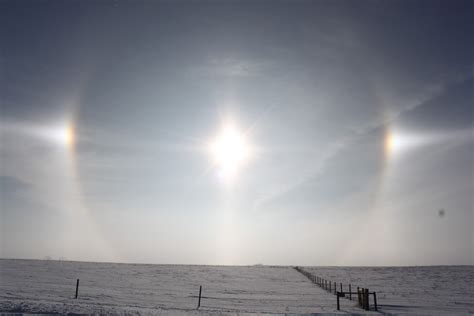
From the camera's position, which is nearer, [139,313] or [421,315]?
[139,313]

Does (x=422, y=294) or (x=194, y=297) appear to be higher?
(x=422, y=294)

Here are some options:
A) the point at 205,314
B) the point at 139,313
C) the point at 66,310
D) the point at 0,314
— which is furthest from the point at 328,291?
the point at 0,314

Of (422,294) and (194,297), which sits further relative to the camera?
(422,294)

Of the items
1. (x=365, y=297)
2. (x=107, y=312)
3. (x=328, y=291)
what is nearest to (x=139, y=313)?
(x=107, y=312)

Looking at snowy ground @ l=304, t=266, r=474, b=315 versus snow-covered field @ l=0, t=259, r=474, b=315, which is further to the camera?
snowy ground @ l=304, t=266, r=474, b=315

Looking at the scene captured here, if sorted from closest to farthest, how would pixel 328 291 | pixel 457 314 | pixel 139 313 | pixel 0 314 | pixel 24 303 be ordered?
pixel 0 314
pixel 139 313
pixel 24 303
pixel 457 314
pixel 328 291

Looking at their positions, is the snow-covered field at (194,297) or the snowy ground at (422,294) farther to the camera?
the snowy ground at (422,294)

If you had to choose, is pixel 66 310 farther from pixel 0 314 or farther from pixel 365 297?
pixel 365 297

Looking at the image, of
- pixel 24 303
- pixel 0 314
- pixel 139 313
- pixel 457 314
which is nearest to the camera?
pixel 0 314

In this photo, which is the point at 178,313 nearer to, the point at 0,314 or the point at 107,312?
the point at 107,312
